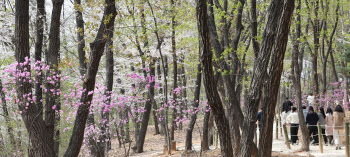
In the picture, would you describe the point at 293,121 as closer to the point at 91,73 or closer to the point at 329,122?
the point at 329,122

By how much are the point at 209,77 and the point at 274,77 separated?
0.94 meters

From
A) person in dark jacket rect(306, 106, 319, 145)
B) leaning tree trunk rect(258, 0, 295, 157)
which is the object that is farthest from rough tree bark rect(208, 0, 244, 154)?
person in dark jacket rect(306, 106, 319, 145)

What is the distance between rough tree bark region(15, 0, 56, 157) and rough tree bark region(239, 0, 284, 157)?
3.48 meters

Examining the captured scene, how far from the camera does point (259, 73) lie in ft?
14.1

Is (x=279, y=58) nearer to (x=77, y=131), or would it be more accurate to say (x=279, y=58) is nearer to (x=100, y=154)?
(x=77, y=131)

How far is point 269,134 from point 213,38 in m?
2.37

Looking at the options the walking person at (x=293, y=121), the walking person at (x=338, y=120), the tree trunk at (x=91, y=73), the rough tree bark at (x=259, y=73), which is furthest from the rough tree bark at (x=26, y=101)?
the walking person at (x=338, y=120)

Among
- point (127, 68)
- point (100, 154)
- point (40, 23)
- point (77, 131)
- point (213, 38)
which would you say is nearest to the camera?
point (77, 131)

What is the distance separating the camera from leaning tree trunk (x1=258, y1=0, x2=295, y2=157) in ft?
13.8

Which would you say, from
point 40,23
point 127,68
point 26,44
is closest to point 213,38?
point 26,44

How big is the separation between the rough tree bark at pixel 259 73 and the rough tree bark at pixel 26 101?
348 centimetres

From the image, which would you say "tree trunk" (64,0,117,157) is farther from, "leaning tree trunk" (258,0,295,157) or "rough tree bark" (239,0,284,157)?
"leaning tree trunk" (258,0,295,157)

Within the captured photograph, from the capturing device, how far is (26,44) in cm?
563

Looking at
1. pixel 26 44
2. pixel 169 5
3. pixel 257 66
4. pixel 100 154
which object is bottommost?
pixel 100 154
